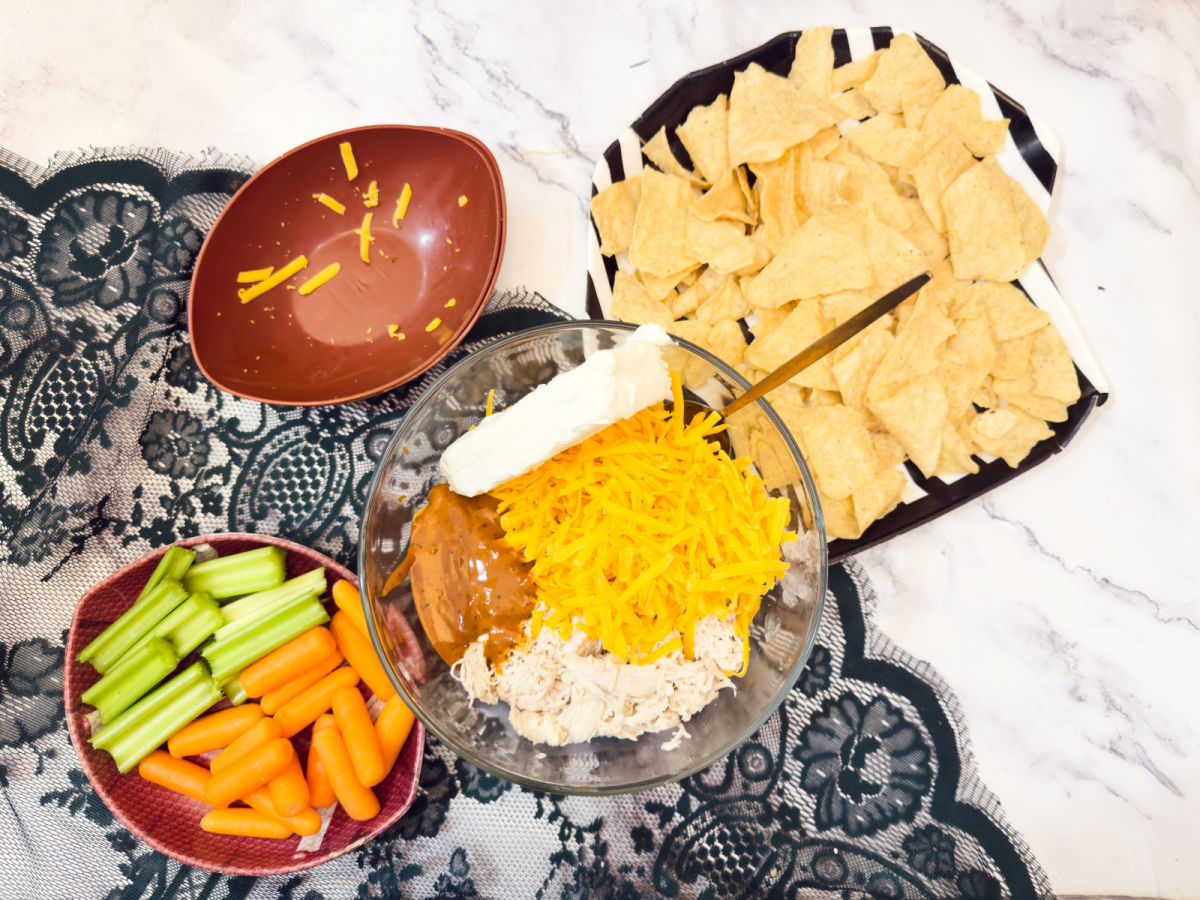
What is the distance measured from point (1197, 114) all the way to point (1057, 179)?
463 millimetres

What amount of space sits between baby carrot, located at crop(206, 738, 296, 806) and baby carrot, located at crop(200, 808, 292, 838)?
4cm

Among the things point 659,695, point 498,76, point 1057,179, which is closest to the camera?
point 659,695

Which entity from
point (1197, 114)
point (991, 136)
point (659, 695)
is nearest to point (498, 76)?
point (991, 136)

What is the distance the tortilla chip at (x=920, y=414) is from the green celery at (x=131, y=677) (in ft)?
5.49

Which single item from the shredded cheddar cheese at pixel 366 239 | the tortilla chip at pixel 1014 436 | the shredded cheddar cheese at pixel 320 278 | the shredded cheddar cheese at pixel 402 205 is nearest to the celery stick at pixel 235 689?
the shredded cheddar cheese at pixel 320 278

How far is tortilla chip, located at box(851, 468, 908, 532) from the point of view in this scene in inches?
67.0

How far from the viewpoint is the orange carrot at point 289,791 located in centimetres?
165

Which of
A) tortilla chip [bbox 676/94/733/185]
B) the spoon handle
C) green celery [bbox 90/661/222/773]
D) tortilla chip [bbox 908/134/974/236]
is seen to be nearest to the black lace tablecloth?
green celery [bbox 90/661/222/773]

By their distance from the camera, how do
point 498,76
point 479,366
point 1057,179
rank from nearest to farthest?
point 479,366, point 1057,179, point 498,76

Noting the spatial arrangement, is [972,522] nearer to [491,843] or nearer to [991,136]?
[991,136]

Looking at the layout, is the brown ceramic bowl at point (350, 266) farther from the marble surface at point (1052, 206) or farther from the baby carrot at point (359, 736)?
the baby carrot at point (359, 736)

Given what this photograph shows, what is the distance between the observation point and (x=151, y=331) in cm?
186

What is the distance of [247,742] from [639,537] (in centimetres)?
103

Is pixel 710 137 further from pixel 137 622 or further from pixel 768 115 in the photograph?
pixel 137 622
